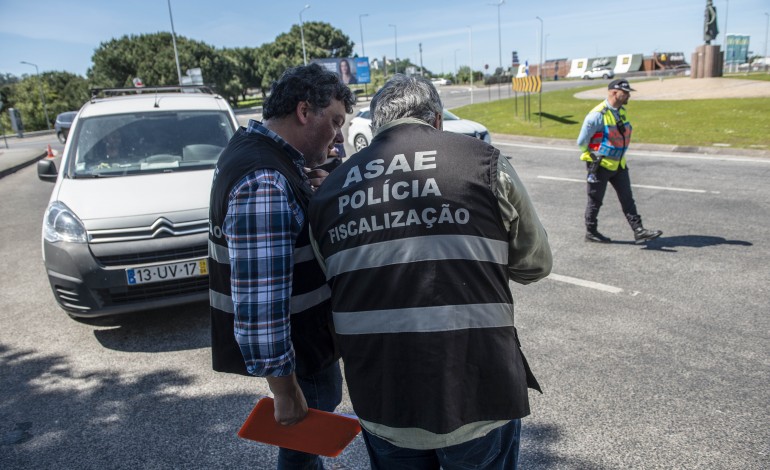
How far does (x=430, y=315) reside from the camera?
1.46 meters

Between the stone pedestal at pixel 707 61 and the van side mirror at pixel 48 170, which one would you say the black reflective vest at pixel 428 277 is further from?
the stone pedestal at pixel 707 61

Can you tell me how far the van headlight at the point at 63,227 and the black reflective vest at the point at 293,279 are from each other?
2771 mm

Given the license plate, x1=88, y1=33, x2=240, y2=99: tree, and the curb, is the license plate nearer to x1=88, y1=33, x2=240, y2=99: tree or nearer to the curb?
the curb

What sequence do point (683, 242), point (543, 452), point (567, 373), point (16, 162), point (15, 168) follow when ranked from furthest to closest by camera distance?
point (16, 162) < point (15, 168) < point (683, 242) < point (567, 373) < point (543, 452)

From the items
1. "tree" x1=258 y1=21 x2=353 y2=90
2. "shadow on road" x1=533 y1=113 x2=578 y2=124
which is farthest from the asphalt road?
"tree" x1=258 y1=21 x2=353 y2=90

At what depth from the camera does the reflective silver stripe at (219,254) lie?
1847 mm

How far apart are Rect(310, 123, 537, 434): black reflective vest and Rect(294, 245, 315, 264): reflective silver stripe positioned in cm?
25

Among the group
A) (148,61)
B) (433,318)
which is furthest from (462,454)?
(148,61)

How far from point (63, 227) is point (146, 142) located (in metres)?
1.42

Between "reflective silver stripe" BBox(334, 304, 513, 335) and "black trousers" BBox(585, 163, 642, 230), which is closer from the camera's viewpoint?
"reflective silver stripe" BBox(334, 304, 513, 335)

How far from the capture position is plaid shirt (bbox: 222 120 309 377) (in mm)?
1630

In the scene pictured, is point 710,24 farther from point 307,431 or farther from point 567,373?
point 307,431

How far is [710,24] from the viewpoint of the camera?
92.1 ft

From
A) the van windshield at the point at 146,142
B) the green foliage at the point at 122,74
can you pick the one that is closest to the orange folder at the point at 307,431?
the van windshield at the point at 146,142
